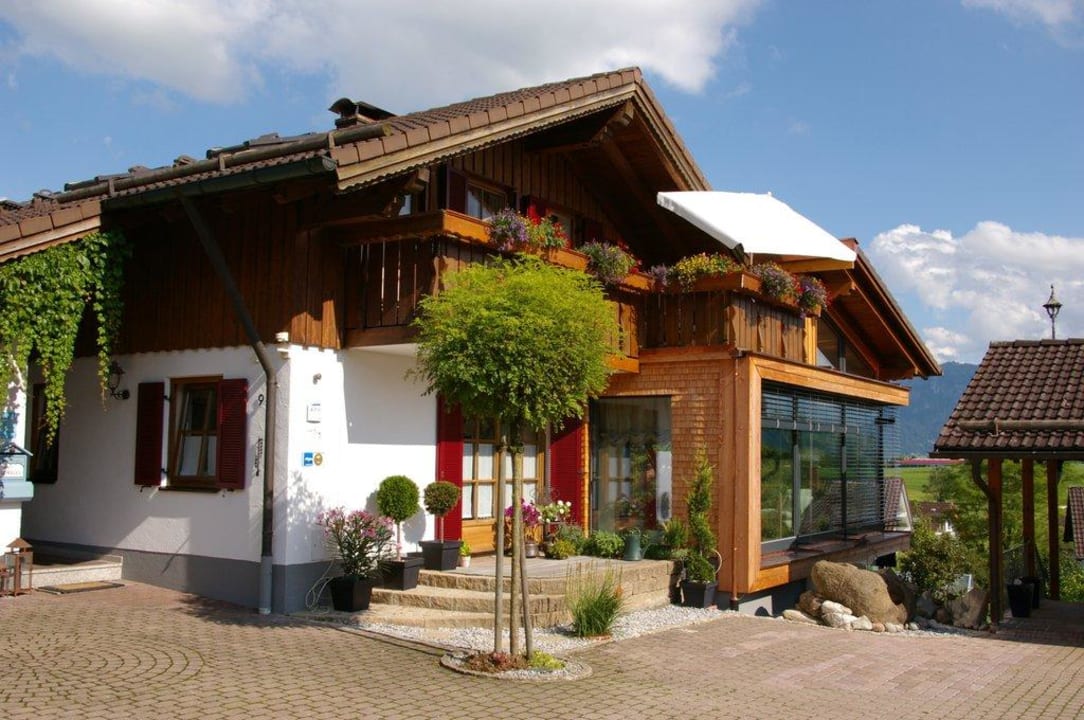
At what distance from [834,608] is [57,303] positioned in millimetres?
9266

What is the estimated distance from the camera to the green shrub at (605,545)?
12.7 m

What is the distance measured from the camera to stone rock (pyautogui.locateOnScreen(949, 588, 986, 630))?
12320 mm

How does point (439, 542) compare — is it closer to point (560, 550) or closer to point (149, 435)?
point (560, 550)

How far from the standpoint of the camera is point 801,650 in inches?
390

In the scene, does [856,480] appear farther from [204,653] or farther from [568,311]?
[204,653]

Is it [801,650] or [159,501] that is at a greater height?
[159,501]

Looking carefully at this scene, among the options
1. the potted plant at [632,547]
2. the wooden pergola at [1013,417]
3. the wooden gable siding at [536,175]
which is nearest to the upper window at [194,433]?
the wooden gable siding at [536,175]

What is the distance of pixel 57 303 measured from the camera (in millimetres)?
10688

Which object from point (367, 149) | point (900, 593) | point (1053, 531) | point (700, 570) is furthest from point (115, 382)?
point (1053, 531)

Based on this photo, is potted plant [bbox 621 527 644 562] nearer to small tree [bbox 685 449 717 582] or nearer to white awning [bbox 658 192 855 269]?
small tree [bbox 685 449 717 582]

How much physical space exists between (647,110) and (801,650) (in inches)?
291

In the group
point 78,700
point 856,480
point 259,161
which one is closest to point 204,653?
point 78,700

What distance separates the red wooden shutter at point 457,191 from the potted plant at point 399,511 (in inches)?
133

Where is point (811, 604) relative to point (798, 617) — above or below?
above
